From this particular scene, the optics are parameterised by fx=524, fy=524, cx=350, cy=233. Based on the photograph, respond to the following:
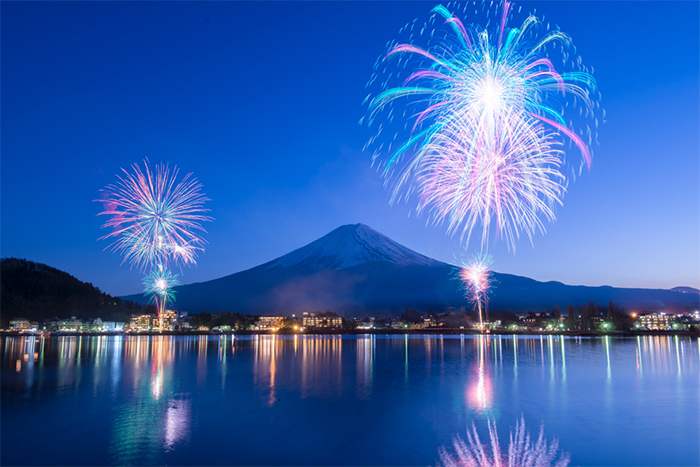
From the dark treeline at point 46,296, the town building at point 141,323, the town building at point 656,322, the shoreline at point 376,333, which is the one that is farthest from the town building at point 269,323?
the town building at point 656,322

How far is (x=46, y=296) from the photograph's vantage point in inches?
5595

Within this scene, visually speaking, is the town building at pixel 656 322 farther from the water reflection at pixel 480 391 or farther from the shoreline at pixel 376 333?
the water reflection at pixel 480 391

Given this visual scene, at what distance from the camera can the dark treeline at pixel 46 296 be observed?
432 feet

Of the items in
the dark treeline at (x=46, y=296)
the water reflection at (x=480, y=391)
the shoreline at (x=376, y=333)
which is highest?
the dark treeline at (x=46, y=296)

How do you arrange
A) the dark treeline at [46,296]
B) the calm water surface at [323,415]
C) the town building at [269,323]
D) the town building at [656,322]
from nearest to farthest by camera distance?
the calm water surface at [323,415] < the dark treeline at [46,296] < the town building at [656,322] < the town building at [269,323]

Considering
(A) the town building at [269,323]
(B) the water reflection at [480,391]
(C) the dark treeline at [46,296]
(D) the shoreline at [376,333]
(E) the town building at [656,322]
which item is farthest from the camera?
(A) the town building at [269,323]

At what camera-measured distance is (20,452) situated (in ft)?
40.1

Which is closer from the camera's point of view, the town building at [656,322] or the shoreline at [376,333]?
the shoreline at [376,333]

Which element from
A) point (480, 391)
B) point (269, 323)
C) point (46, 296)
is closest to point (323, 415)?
point (480, 391)

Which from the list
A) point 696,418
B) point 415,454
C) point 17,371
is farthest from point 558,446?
point 17,371

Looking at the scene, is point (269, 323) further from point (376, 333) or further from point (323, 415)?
point (323, 415)

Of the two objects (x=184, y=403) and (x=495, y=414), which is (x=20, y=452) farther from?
(x=495, y=414)

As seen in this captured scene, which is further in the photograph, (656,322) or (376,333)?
(376,333)

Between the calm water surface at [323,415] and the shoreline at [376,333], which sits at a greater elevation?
the calm water surface at [323,415]
